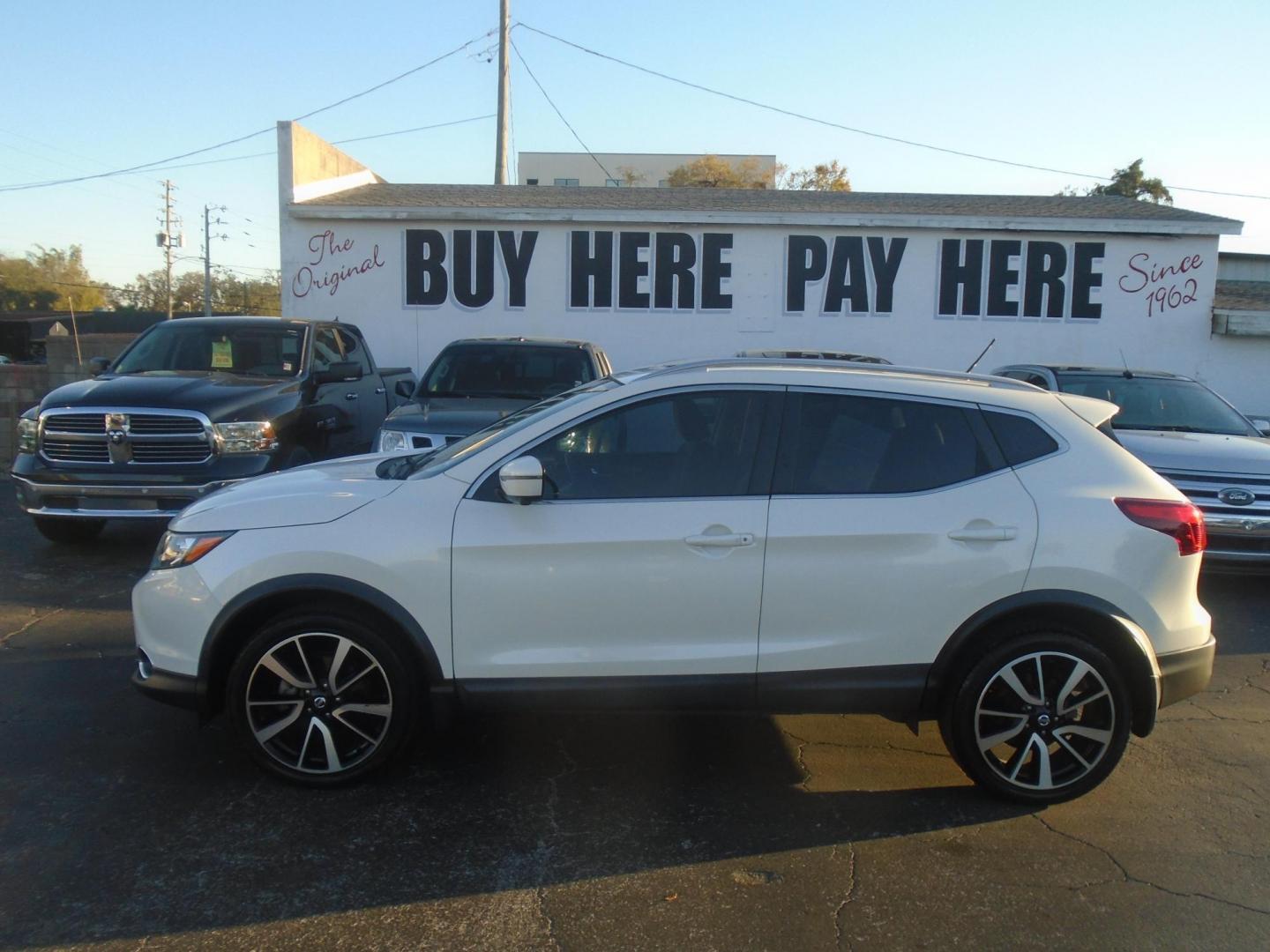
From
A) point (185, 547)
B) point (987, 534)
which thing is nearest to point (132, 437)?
point (185, 547)

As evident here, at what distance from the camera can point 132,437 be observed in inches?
306

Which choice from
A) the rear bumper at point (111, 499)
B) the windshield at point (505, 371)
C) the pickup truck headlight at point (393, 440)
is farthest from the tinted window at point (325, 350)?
the rear bumper at point (111, 499)

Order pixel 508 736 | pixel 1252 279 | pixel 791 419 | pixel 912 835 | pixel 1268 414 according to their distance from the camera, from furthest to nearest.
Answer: pixel 1252 279
pixel 1268 414
pixel 508 736
pixel 791 419
pixel 912 835

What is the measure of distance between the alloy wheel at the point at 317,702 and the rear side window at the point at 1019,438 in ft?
8.67

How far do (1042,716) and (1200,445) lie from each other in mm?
4817

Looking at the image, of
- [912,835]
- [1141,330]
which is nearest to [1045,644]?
[912,835]

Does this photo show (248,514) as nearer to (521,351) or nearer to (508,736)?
(508,736)

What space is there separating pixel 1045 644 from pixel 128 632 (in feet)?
17.3

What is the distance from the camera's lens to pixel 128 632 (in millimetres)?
6383

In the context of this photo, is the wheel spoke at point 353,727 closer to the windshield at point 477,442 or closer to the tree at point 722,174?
the windshield at point 477,442

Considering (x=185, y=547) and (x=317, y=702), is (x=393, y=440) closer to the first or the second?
(x=185, y=547)

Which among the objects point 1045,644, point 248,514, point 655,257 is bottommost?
point 1045,644

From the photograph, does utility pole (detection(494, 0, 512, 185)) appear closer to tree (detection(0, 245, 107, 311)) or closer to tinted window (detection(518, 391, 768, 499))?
tinted window (detection(518, 391, 768, 499))

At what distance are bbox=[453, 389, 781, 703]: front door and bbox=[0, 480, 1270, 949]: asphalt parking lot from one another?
58 centimetres
